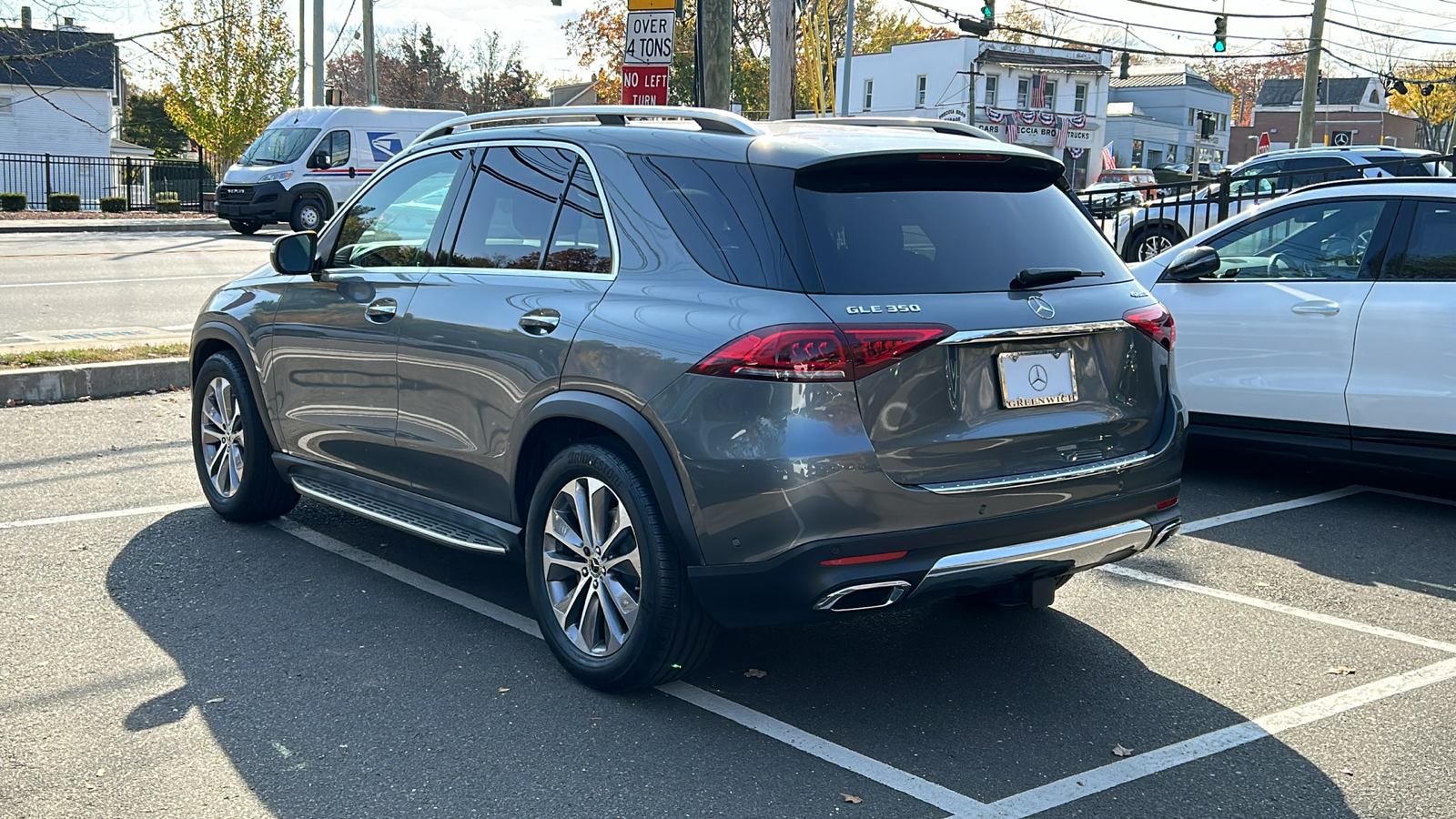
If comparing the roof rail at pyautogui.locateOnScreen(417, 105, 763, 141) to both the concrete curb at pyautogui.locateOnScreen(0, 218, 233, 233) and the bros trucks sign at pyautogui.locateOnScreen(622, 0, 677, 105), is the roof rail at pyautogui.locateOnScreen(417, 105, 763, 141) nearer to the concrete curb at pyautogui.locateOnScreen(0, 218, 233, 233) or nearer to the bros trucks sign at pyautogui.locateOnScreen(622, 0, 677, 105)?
the bros trucks sign at pyautogui.locateOnScreen(622, 0, 677, 105)

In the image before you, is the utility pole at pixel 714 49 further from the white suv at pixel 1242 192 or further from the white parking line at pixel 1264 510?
the white parking line at pixel 1264 510

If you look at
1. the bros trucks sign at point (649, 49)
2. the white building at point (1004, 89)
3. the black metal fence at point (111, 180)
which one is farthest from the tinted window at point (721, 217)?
the white building at point (1004, 89)

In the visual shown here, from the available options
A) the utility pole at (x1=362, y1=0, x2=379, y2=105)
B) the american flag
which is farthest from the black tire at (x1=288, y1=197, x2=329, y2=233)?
the american flag

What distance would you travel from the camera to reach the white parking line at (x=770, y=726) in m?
3.65

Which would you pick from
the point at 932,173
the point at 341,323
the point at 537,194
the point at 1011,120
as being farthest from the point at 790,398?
the point at 1011,120

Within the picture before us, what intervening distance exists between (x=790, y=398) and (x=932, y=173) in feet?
3.35

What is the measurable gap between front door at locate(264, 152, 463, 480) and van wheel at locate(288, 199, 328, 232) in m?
22.1

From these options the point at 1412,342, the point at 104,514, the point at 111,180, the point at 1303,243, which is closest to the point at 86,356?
the point at 104,514

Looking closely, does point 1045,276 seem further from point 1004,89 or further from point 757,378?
point 1004,89

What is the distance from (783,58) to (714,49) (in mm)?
1764

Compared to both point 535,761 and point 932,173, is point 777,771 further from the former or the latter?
point 932,173

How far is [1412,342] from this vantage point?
6.71 m

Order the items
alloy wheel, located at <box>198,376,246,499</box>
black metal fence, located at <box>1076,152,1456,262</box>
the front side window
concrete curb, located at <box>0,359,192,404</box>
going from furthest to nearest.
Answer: black metal fence, located at <box>1076,152,1456,262</box> → concrete curb, located at <box>0,359,192,404</box> → the front side window → alloy wheel, located at <box>198,376,246,499</box>

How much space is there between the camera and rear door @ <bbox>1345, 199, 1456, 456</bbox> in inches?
261
